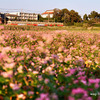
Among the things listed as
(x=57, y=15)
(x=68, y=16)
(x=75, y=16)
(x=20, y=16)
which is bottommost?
(x=68, y=16)

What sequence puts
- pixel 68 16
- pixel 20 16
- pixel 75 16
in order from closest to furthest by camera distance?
pixel 68 16 → pixel 75 16 → pixel 20 16

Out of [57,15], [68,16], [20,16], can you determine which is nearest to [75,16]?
[68,16]

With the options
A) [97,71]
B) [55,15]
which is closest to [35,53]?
[97,71]

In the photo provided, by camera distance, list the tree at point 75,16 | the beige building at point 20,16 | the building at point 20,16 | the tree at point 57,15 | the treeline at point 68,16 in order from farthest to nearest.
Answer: the beige building at point 20,16 → the building at point 20,16 → the tree at point 57,15 → the tree at point 75,16 → the treeline at point 68,16

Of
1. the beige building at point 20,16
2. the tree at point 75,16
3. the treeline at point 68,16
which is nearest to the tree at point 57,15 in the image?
the treeline at point 68,16

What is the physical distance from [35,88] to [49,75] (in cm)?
20

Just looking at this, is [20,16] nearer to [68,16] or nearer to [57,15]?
[57,15]

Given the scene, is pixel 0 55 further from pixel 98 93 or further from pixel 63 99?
pixel 98 93

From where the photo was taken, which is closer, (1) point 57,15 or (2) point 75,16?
(2) point 75,16

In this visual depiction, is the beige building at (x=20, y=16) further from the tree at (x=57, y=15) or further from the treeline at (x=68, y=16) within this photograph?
the treeline at (x=68, y=16)

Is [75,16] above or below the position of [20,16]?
below

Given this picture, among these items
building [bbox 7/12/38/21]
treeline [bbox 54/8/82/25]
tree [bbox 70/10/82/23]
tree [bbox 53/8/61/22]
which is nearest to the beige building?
building [bbox 7/12/38/21]

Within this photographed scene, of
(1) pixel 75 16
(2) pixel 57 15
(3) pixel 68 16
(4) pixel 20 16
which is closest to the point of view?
(3) pixel 68 16

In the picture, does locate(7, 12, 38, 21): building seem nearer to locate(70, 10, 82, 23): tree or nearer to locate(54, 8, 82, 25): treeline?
locate(54, 8, 82, 25): treeline
